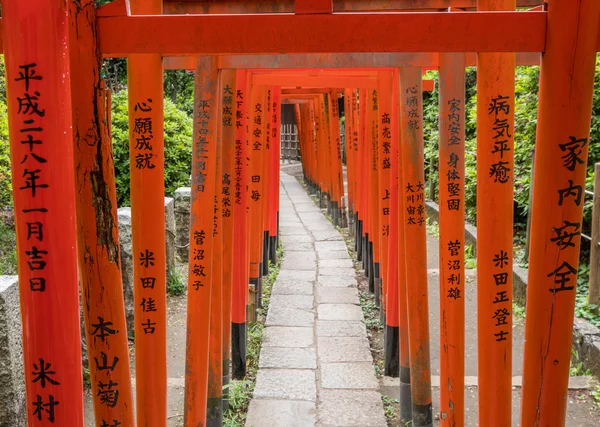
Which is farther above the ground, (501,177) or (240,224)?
(501,177)

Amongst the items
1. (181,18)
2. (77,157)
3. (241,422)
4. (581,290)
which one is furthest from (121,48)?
(581,290)

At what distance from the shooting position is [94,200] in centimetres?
211

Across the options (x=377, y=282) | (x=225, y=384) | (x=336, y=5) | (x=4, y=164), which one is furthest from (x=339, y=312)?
(x=336, y=5)

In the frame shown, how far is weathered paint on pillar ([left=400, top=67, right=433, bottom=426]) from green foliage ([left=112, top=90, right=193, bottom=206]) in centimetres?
473

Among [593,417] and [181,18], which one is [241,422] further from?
[181,18]

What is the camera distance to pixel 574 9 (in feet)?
6.39

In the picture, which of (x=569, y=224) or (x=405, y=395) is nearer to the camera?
(x=569, y=224)

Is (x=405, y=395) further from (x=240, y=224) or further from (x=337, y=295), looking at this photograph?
(x=337, y=295)

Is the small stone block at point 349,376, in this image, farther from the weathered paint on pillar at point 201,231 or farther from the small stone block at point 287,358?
the weathered paint on pillar at point 201,231

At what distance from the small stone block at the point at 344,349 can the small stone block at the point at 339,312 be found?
700 mm

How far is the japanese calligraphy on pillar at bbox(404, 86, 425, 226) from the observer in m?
3.86

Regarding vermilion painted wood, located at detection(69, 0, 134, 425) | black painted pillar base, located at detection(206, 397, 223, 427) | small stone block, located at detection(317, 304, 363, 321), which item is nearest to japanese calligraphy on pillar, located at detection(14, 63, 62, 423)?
vermilion painted wood, located at detection(69, 0, 134, 425)

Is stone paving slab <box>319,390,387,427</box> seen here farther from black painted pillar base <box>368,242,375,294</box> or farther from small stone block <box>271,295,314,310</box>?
black painted pillar base <box>368,242,375,294</box>

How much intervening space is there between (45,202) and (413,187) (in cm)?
256
